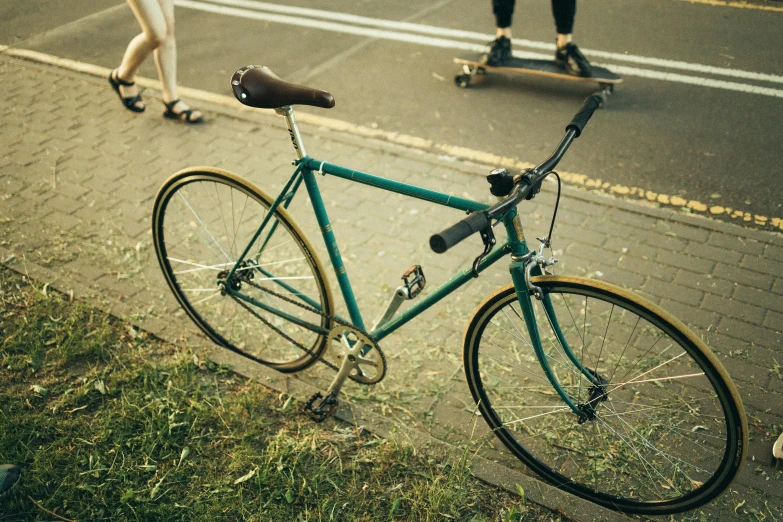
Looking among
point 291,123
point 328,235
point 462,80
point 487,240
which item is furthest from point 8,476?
point 462,80

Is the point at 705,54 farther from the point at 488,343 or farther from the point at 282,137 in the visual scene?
the point at 488,343

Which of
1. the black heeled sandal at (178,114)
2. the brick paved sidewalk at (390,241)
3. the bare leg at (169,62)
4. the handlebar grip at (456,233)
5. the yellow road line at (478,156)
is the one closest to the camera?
the handlebar grip at (456,233)

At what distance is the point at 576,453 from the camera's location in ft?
10.4

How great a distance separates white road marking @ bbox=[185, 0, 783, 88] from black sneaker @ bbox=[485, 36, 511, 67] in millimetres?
526

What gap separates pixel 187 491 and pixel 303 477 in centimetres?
53

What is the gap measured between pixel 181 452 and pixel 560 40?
4921mm

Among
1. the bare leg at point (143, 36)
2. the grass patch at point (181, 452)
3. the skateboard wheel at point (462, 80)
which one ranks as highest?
the skateboard wheel at point (462, 80)

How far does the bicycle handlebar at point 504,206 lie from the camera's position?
6.13 ft

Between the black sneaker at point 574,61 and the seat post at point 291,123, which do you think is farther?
the black sneaker at point 574,61

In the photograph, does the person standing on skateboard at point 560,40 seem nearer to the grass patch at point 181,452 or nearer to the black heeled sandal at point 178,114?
the black heeled sandal at point 178,114

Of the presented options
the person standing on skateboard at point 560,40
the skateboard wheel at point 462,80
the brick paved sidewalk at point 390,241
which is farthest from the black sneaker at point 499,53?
the brick paved sidewalk at point 390,241

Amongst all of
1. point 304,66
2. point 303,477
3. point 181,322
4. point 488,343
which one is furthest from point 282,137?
point 303,477

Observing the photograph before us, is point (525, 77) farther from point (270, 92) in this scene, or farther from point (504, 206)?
point (504, 206)

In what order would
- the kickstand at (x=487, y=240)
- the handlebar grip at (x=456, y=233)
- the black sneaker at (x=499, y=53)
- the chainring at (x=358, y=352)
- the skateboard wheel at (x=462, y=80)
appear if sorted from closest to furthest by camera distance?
the handlebar grip at (x=456, y=233), the kickstand at (x=487, y=240), the chainring at (x=358, y=352), the black sneaker at (x=499, y=53), the skateboard wheel at (x=462, y=80)
